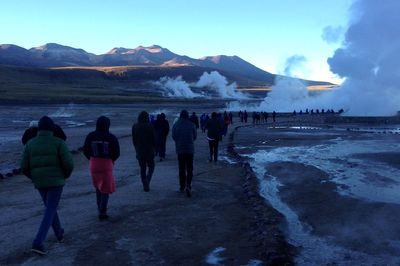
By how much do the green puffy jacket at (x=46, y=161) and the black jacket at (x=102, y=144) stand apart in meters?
1.52

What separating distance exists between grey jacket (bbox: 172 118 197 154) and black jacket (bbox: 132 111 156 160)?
511mm

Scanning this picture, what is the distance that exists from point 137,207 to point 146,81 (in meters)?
191

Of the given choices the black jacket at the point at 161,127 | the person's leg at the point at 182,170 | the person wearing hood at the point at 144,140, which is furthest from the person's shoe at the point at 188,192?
the black jacket at the point at 161,127

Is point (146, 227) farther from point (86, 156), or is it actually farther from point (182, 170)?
point (182, 170)

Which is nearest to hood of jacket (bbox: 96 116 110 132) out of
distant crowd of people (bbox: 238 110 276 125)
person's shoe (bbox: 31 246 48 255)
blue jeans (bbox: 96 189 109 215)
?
blue jeans (bbox: 96 189 109 215)

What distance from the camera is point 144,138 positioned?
11734 mm

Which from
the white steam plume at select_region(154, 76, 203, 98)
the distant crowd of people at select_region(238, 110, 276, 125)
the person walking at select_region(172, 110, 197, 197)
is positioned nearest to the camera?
the person walking at select_region(172, 110, 197, 197)

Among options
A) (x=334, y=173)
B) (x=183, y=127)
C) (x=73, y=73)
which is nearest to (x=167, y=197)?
(x=183, y=127)

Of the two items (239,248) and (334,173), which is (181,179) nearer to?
(239,248)

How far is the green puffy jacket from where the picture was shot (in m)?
7.24

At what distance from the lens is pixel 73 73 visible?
627 feet

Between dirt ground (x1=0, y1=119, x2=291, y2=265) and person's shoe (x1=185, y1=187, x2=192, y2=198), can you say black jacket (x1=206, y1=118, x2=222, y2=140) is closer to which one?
dirt ground (x1=0, y1=119, x2=291, y2=265)

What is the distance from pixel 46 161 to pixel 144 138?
15.0ft

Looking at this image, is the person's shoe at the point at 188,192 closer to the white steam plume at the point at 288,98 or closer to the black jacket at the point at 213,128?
the black jacket at the point at 213,128
